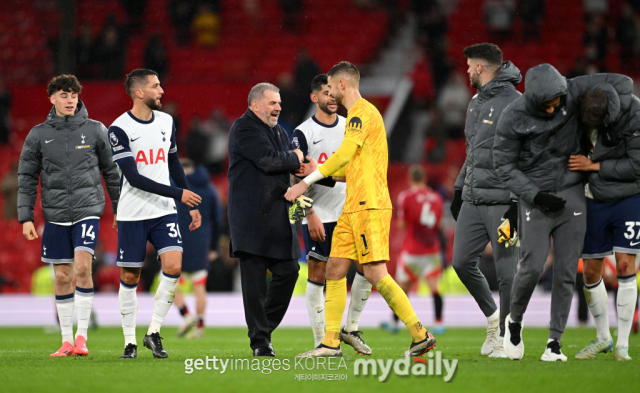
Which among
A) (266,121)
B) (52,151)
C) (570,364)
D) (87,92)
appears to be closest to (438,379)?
(570,364)

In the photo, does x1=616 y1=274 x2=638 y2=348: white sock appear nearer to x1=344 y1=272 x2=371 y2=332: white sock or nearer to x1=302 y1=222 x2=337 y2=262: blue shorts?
x1=344 y1=272 x2=371 y2=332: white sock

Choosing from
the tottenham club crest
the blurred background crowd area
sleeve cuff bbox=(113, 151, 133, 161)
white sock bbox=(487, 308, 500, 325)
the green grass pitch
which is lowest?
the green grass pitch

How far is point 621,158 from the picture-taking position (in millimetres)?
5809

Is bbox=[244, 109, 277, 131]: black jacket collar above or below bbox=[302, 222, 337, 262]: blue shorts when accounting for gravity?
above

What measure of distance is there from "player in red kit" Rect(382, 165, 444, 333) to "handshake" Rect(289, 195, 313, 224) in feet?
16.8

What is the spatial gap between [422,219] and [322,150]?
4411mm

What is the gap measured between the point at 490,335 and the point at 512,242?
2.84ft

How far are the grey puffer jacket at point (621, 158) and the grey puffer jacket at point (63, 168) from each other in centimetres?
426

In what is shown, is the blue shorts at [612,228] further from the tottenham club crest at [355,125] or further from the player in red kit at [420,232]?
the player in red kit at [420,232]

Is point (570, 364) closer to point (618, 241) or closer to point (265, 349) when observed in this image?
point (618, 241)

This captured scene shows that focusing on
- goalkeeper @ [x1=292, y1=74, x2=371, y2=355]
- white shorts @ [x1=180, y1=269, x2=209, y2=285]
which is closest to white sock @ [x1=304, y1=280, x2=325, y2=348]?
goalkeeper @ [x1=292, y1=74, x2=371, y2=355]

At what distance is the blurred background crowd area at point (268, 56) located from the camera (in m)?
15.5

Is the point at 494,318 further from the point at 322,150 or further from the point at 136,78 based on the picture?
the point at 136,78

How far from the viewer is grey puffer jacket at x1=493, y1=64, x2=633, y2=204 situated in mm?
5680
